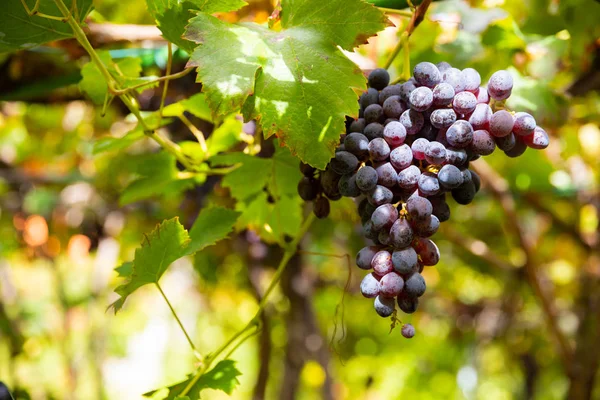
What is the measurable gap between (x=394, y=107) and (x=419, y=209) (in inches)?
4.6

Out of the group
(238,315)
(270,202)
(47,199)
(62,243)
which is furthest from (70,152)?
(238,315)

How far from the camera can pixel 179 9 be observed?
1.93 feet

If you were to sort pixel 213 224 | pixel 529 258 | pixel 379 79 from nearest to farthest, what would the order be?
1. pixel 379 79
2. pixel 213 224
3. pixel 529 258

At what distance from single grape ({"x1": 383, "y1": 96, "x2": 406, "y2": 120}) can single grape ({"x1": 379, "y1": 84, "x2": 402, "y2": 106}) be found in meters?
0.01

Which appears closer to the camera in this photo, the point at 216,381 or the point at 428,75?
the point at 428,75

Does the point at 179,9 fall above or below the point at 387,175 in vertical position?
above

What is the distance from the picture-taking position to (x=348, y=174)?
569mm

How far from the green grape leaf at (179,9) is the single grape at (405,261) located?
1.02ft

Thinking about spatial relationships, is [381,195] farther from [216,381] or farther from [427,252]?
[216,381]

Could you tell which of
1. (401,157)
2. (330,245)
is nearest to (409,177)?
(401,157)

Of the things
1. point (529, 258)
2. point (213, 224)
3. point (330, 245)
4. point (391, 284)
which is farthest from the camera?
point (330, 245)

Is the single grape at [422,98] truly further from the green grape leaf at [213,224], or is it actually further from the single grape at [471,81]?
the green grape leaf at [213,224]

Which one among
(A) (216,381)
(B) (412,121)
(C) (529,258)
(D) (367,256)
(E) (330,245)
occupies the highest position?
(B) (412,121)

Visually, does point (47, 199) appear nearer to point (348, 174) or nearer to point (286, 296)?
point (286, 296)
